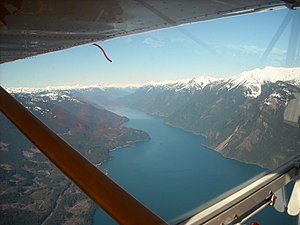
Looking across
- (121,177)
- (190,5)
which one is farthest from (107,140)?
(190,5)

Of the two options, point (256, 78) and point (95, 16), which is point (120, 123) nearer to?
point (95, 16)

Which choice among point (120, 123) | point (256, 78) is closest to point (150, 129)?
point (120, 123)

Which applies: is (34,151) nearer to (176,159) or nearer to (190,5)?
(176,159)

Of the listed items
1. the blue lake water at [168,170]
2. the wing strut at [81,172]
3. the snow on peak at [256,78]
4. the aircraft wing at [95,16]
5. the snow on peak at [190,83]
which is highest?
the aircraft wing at [95,16]

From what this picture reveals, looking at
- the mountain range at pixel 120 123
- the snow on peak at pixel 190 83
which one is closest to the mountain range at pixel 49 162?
the mountain range at pixel 120 123

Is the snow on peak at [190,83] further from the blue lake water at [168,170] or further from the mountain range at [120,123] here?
the blue lake water at [168,170]
